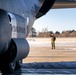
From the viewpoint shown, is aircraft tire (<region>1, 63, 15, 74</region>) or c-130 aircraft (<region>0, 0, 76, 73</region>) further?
aircraft tire (<region>1, 63, 15, 74</region>)

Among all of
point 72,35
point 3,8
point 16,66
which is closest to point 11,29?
point 3,8

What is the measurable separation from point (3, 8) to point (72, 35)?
122 meters

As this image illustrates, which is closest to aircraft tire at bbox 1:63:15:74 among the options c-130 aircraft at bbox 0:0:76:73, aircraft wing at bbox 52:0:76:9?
c-130 aircraft at bbox 0:0:76:73

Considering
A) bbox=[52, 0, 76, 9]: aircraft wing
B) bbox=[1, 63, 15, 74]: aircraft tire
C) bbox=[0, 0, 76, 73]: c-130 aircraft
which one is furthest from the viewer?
bbox=[52, 0, 76, 9]: aircraft wing

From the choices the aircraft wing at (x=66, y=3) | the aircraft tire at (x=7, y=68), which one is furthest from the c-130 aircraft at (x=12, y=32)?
the aircraft wing at (x=66, y=3)

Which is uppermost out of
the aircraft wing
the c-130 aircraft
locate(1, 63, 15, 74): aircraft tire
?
the aircraft wing

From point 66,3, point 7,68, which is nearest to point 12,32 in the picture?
point 7,68

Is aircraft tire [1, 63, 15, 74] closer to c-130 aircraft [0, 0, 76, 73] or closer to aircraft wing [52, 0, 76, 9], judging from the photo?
c-130 aircraft [0, 0, 76, 73]

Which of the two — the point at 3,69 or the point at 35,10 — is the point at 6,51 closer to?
the point at 3,69

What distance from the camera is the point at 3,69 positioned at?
13359 mm

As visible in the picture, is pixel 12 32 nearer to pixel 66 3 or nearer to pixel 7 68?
pixel 7 68

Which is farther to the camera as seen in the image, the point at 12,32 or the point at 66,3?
the point at 66,3

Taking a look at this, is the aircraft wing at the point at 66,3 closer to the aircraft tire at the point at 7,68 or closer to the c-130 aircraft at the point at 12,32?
the c-130 aircraft at the point at 12,32

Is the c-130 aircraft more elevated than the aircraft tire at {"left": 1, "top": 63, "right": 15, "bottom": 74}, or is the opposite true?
the c-130 aircraft
